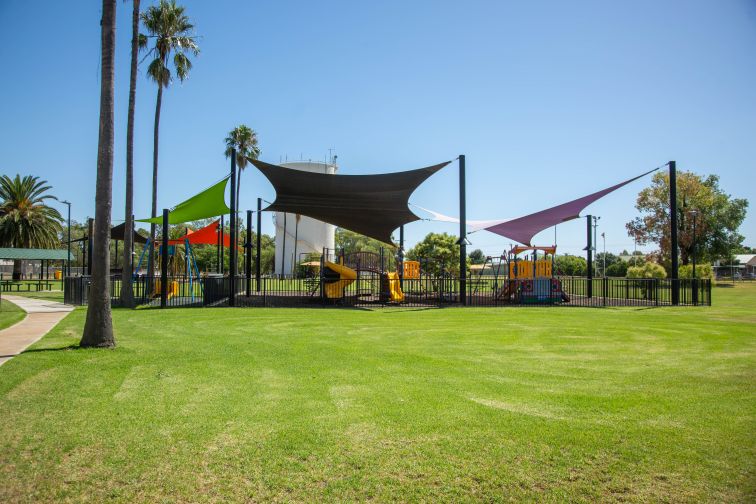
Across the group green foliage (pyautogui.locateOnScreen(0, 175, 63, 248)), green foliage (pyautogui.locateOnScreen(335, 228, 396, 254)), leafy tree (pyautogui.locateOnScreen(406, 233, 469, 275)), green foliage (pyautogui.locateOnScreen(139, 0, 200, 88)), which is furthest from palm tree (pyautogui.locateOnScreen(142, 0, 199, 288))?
green foliage (pyautogui.locateOnScreen(335, 228, 396, 254))

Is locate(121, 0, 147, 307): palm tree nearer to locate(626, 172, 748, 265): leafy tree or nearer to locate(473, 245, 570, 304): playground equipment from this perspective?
→ locate(473, 245, 570, 304): playground equipment

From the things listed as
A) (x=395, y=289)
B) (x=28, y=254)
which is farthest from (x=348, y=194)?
(x=28, y=254)

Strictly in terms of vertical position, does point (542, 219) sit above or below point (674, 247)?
above

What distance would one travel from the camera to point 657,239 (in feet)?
160

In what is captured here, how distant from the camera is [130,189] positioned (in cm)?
1712

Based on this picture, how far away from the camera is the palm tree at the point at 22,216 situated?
40125mm

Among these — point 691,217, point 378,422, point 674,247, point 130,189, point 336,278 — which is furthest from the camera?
point 691,217

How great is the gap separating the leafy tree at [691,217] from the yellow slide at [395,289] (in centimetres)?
3786

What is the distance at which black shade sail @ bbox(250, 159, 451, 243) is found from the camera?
52.4 feet

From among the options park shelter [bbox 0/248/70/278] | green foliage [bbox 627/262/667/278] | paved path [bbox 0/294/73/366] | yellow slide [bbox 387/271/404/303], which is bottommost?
paved path [bbox 0/294/73/366]

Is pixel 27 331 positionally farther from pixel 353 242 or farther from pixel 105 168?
pixel 353 242

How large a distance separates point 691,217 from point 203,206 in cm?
4469

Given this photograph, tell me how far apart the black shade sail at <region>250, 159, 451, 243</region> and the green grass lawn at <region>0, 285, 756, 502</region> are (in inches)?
332

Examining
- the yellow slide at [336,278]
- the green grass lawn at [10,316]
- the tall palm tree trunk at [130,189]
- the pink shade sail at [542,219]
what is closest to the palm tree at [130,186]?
the tall palm tree trunk at [130,189]
